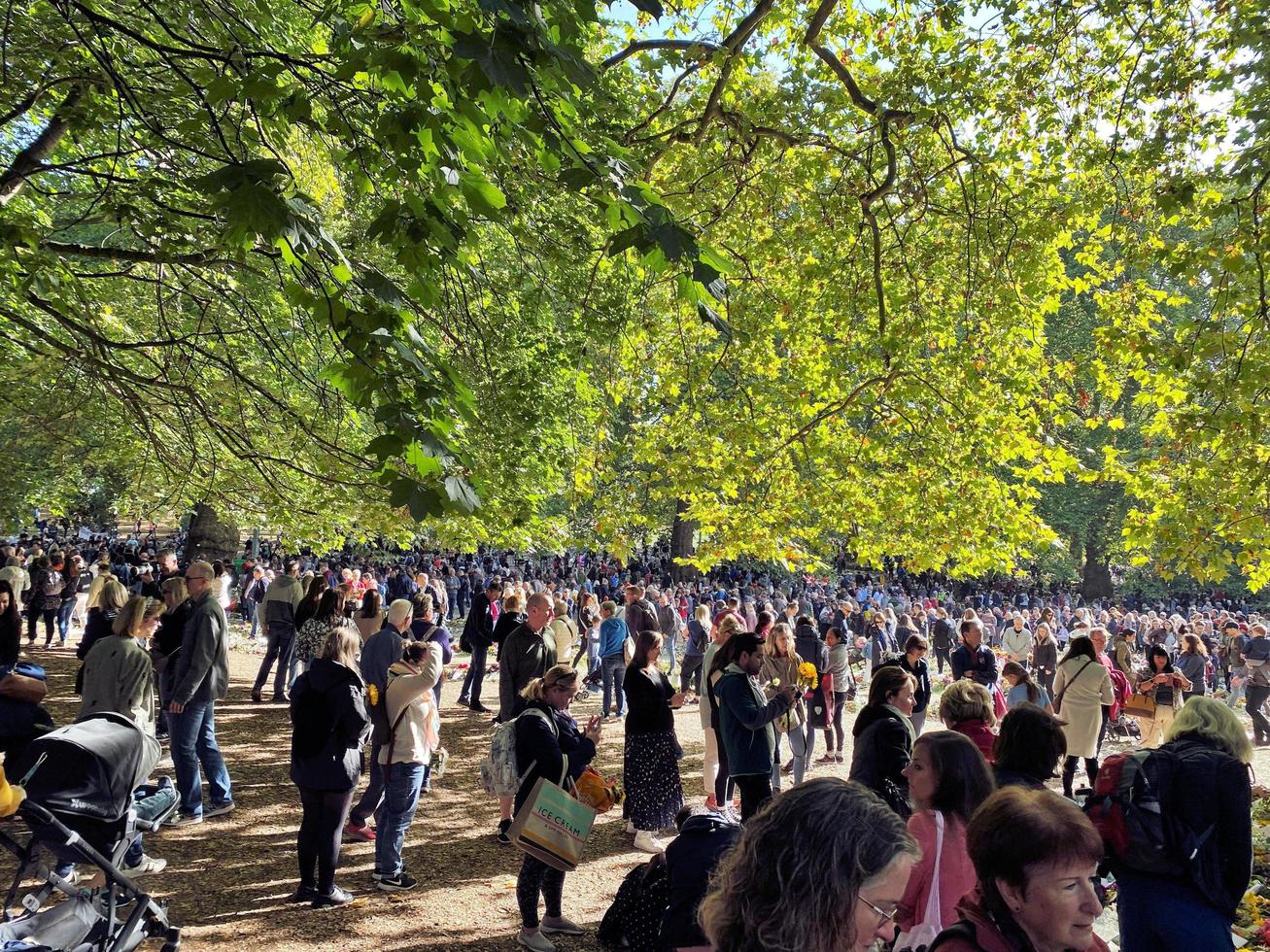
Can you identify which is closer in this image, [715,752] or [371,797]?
[371,797]

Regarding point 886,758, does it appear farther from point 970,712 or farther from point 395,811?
point 395,811

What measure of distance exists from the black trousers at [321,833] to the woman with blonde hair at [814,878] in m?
4.32

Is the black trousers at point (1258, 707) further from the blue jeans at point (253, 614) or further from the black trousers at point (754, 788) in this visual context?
the blue jeans at point (253, 614)

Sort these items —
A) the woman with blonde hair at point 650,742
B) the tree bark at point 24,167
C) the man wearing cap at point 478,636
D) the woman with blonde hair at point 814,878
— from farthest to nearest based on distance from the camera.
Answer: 1. the man wearing cap at point 478,636
2. the woman with blonde hair at point 650,742
3. the tree bark at point 24,167
4. the woman with blonde hair at point 814,878

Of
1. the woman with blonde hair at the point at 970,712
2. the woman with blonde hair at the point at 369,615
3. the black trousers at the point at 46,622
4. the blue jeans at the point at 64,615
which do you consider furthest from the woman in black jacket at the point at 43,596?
the woman with blonde hair at the point at 970,712

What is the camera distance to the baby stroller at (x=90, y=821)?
14.8 ft

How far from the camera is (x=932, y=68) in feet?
29.2

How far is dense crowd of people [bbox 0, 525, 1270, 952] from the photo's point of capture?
2396 millimetres

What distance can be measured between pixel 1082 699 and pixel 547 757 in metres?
6.98

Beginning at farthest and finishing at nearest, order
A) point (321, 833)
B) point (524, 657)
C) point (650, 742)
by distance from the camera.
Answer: point (524, 657)
point (650, 742)
point (321, 833)

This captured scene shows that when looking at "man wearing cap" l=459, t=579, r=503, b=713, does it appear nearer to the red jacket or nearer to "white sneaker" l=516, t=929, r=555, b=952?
"white sneaker" l=516, t=929, r=555, b=952

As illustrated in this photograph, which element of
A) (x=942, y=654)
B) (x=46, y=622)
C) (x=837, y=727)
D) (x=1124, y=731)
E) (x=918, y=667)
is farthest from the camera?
(x=942, y=654)

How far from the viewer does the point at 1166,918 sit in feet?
12.2

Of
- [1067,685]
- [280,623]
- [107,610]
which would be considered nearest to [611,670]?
[280,623]
